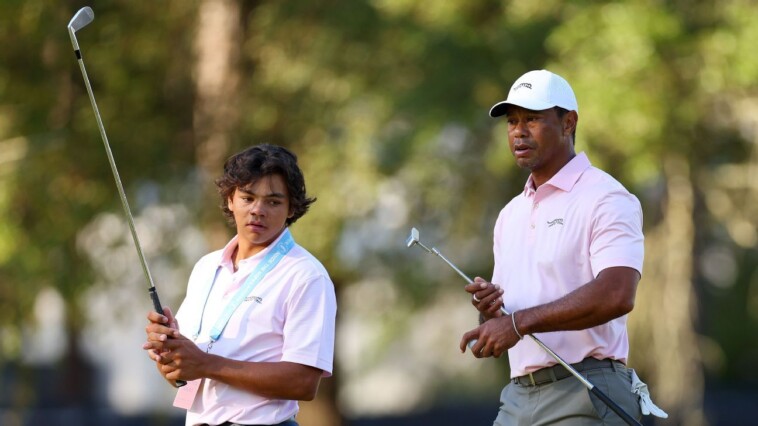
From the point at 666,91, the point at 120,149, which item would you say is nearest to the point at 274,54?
the point at 120,149

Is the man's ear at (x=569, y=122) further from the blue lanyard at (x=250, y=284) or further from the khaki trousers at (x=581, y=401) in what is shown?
the blue lanyard at (x=250, y=284)

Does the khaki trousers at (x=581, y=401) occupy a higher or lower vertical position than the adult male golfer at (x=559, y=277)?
lower

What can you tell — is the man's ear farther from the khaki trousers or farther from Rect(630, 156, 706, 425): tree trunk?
Rect(630, 156, 706, 425): tree trunk

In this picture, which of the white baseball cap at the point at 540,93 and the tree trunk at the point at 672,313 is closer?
the white baseball cap at the point at 540,93

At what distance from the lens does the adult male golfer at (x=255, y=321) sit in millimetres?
4574

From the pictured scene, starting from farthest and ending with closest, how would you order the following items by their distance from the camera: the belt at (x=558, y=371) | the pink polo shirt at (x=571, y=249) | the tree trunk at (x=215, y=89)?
the tree trunk at (x=215, y=89)
the belt at (x=558, y=371)
the pink polo shirt at (x=571, y=249)

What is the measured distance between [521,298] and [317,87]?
964cm

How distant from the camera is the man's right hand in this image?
4.71 metres

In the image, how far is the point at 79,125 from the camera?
14461mm

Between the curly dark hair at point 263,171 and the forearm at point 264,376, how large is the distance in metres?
0.59

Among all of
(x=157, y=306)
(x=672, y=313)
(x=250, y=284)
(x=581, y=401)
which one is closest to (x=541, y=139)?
(x=581, y=401)

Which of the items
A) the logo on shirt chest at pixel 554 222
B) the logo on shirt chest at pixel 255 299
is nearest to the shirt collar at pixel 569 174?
the logo on shirt chest at pixel 554 222

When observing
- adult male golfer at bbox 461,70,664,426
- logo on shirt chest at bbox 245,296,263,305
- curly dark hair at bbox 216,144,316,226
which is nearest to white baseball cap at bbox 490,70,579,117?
adult male golfer at bbox 461,70,664,426

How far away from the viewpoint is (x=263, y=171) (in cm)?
481
